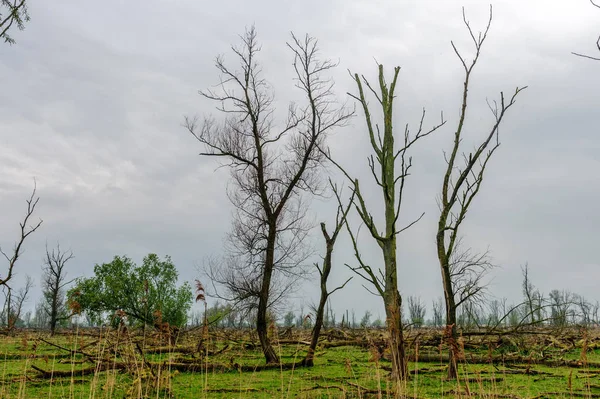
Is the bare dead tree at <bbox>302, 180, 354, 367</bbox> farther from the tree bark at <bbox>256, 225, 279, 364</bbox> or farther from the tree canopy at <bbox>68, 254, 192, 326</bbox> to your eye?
the tree canopy at <bbox>68, 254, 192, 326</bbox>

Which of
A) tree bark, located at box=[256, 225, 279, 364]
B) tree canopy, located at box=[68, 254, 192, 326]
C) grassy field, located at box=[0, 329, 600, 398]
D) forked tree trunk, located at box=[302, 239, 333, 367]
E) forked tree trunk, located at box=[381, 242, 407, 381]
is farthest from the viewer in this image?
tree canopy, located at box=[68, 254, 192, 326]

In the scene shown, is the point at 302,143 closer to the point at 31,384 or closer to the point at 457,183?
the point at 457,183

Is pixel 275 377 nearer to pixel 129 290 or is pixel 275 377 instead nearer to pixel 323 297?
pixel 323 297

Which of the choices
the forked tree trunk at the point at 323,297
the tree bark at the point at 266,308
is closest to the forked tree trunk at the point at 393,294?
the forked tree trunk at the point at 323,297

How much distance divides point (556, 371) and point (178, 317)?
737 inches

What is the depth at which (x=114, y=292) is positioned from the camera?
79.2 ft

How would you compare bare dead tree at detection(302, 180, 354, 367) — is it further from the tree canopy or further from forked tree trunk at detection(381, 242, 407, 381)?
the tree canopy

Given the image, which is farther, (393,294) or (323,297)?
(323,297)

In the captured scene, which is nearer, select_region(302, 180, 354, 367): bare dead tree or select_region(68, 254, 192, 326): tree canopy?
select_region(302, 180, 354, 367): bare dead tree

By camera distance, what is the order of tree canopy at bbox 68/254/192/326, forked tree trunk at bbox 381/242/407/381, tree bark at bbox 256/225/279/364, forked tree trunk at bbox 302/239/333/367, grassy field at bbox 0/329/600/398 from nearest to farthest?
grassy field at bbox 0/329/600/398, forked tree trunk at bbox 381/242/407/381, forked tree trunk at bbox 302/239/333/367, tree bark at bbox 256/225/279/364, tree canopy at bbox 68/254/192/326

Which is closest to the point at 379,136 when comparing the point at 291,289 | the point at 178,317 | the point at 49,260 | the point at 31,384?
the point at 31,384

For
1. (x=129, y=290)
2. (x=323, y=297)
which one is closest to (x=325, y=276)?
(x=323, y=297)

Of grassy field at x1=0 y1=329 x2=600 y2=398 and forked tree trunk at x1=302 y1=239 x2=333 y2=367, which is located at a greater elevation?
forked tree trunk at x1=302 y1=239 x2=333 y2=367

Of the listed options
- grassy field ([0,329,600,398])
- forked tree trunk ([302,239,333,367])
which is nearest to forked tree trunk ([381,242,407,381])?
grassy field ([0,329,600,398])
